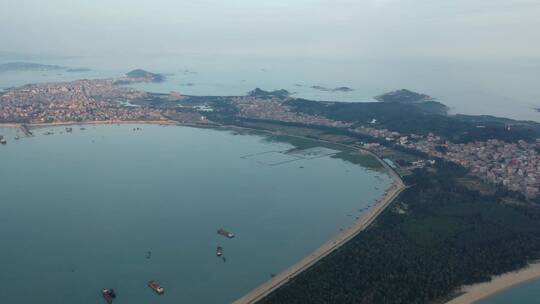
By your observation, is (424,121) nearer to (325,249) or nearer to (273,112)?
(273,112)

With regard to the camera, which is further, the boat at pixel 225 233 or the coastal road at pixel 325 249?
the boat at pixel 225 233

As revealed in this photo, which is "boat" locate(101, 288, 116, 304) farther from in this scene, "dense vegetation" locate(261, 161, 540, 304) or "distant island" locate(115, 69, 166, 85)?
"distant island" locate(115, 69, 166, 85)

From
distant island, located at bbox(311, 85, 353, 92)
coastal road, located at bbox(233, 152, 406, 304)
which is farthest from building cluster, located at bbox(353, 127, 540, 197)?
distant island, located at bbox(311, 85, 353, 92)

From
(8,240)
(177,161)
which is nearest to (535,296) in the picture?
(8,240)

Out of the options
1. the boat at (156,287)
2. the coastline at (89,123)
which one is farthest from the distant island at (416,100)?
the boat at (156,287)

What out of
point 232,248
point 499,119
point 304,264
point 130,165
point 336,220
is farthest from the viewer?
point 499,119

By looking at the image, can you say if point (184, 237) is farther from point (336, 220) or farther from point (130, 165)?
point (130, 165)

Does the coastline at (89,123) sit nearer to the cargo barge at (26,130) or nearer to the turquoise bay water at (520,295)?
the cargo barge at (26,130)
